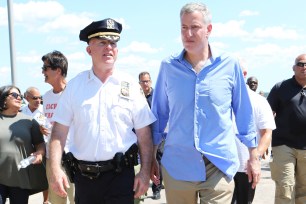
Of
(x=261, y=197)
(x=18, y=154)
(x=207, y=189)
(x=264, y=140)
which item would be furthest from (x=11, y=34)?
(x=207, y=189)

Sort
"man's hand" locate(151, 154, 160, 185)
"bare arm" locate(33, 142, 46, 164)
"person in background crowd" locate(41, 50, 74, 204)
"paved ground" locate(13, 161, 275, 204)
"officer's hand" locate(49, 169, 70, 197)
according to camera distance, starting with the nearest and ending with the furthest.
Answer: "officer's hand" locate(49, 169, 70, 197)
"man's hand" locate(151, 154, 160, 185)
"bare arm" locate(33, 142, 46, 164)
"person in background crowd" locate(41, 50, 74, 204)
"paved ground" locate(13, 161, 275, 204)

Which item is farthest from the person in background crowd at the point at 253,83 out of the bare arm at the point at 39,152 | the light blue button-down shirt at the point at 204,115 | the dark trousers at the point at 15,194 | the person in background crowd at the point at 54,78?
the light blue button-down shirt at the point at 204,115

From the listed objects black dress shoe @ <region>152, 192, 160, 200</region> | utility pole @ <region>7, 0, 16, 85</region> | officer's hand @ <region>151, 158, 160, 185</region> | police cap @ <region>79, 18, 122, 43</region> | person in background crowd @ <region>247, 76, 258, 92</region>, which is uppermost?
utility pole @ <region>7, 0, 16, 85</region>

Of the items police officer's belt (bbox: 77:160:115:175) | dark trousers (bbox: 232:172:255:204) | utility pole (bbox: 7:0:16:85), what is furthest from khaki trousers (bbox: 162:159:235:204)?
utility pole (bbox: 7:0:16:85)

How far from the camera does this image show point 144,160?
12.2 ft

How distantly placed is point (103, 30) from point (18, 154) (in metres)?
2.29

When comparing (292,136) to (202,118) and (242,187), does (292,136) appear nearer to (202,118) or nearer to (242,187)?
(242,187)

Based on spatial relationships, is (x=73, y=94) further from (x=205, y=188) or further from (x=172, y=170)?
(x=205, y=188)

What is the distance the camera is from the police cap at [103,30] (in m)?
3.72

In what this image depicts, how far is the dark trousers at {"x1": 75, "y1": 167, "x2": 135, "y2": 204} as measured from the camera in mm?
3680

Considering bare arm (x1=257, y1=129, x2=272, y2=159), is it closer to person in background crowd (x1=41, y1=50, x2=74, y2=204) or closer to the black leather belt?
the black leather belt

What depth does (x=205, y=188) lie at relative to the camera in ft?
11.9

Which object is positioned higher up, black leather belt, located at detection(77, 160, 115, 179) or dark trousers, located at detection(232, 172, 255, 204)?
black leather belt, located at detection(77, 160, 115, 179)

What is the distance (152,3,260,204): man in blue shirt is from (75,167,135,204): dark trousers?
12.8 inches
